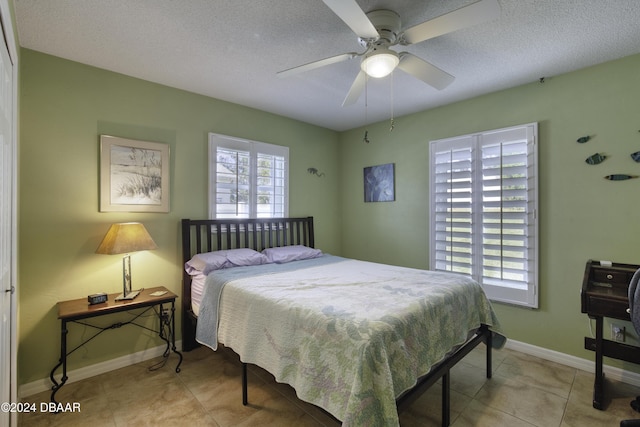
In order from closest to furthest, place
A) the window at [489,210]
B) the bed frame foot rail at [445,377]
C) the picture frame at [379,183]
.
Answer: the bed frame foot rail at [445,377]
the window at [489,210]
the picture frame at [379,183]

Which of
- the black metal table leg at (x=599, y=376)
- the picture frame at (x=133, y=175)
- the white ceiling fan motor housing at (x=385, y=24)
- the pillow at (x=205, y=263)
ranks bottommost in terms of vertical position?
the black metal table leg at (x=599, y=376)

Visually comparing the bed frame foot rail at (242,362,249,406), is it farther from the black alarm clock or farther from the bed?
the black alarm clock

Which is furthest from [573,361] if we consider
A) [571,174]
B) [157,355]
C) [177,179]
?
[177,179]

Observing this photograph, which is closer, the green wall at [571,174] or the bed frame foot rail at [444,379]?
the bed frame foot rail at [444,379]

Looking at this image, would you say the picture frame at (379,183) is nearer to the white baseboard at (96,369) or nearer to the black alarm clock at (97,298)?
the white baseboard at (96,369)

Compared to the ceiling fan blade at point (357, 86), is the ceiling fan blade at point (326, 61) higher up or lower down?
higher up

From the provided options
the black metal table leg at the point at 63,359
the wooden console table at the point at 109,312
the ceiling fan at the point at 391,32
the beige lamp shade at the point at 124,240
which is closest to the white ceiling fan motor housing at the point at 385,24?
the ceiling fan at the point at 391,32

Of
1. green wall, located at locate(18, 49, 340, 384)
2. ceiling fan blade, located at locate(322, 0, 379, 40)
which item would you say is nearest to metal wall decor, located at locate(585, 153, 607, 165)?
ceiling fan blade, located at locate(322, 0, 379, 40)

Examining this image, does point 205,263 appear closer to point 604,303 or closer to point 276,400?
point 276,400

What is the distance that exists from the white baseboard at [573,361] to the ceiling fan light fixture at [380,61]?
10.1 feet

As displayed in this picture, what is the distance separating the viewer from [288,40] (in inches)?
87.4

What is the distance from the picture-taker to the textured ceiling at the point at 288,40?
187 centimetres

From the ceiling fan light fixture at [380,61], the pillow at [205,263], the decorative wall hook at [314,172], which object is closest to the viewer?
the ceiling fan light fixture at [380,61]

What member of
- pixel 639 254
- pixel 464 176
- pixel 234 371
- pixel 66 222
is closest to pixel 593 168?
pixel 639 254
